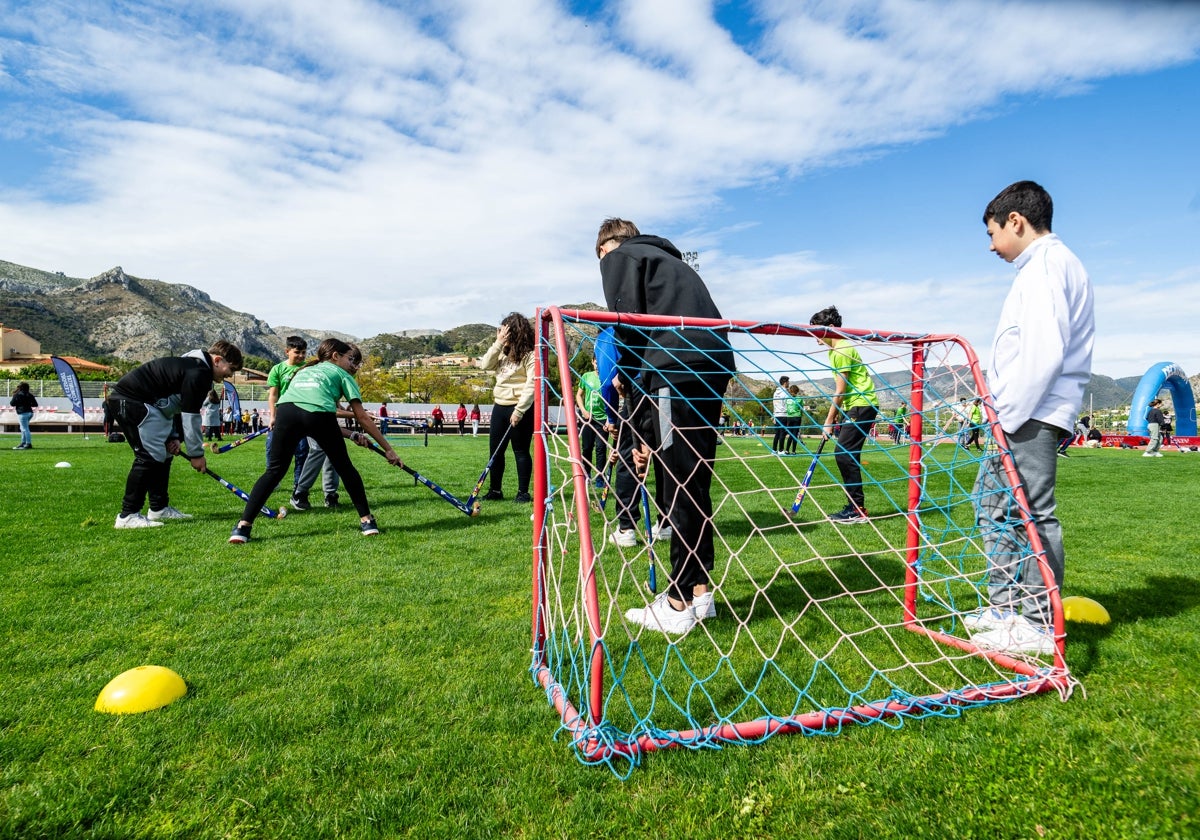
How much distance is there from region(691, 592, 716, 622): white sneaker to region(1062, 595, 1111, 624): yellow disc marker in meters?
1.83

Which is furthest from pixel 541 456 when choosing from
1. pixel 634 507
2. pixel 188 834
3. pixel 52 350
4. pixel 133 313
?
pixel 133 313

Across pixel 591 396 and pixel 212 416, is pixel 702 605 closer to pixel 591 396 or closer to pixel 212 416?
pixel 591 396

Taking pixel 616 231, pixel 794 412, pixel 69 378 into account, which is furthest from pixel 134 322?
pixel 616 231

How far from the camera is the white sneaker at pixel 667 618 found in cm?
332

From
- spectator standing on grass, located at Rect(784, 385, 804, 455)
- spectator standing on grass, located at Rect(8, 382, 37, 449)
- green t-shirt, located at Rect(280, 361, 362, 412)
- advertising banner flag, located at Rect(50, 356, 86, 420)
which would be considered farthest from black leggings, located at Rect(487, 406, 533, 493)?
advertising banner flag, located at Rect(50, 356, 86, 420)

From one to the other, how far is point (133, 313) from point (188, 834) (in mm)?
162952

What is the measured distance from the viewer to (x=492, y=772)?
214 cm

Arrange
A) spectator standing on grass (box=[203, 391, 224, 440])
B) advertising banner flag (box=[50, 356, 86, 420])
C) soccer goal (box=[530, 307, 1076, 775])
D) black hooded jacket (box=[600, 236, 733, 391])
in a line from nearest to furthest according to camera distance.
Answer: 1. soccer goal (box=[530, 307, 1076, 775])
2. black hooded jacket (box=[600, 236, 733, 391])
3. spectator standing on grass (box=[203, 391, 224, 440])
4. advertising banner flag (box=[50, 356, 86, 420])

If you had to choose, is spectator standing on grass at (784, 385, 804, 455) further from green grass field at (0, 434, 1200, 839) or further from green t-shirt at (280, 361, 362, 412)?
green t-shirt at (280, 361, 362, 412)

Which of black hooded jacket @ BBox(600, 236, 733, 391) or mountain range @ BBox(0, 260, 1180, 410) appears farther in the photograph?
mountain range @ BBox(0, 260, 1180, 410)

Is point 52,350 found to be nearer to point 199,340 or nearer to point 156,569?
point 199,340

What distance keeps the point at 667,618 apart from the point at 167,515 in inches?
213

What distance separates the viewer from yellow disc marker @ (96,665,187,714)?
8.21 ft

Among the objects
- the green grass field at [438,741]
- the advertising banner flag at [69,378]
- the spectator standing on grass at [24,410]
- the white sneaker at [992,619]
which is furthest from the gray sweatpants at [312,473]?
the advertising banner flag at [69,378]
